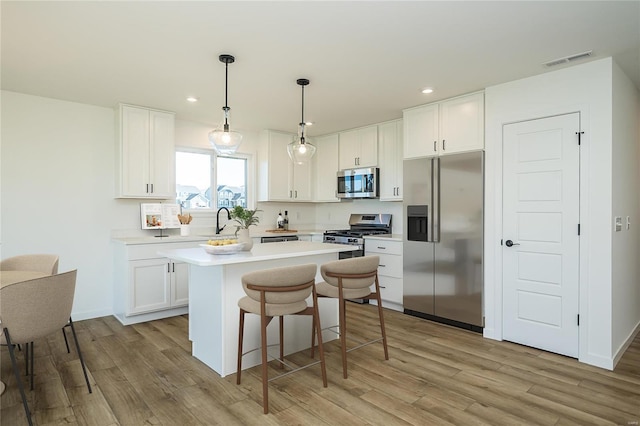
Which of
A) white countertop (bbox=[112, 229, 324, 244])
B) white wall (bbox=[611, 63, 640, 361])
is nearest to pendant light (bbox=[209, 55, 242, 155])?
white countertop (bbox=[112, 229, 324, 244])

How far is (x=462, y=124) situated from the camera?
3.82m

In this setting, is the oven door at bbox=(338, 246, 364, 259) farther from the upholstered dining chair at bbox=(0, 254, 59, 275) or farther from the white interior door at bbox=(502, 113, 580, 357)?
the upholstered dining chair at bbox=(0, 254, 59, 275)

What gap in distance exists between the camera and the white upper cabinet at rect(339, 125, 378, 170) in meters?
5.16

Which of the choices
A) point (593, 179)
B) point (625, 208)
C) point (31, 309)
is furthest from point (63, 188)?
point (625, 208)

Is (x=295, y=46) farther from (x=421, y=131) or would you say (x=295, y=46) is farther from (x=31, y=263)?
(x=31, y=263)

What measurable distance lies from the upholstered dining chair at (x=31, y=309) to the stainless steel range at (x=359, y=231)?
324cm

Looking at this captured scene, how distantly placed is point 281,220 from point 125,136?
98.6 inches

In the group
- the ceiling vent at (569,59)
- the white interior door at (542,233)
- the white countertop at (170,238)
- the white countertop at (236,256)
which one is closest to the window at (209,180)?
the white countertop at (170,238)

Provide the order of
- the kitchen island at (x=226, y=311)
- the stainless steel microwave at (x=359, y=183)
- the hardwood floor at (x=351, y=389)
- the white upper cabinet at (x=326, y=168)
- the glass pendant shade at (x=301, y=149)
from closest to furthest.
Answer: the hardwood floor at (x=351, y=389)
the kitchen island at (x=226, y=311)
the glass pendant shade at (x=301, y=149)
the stainless steel microwave at (x=359, y=183)
the white upper cabinet at (x=326, y=168)

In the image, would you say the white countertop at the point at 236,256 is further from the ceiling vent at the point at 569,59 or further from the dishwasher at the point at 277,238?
the ceiling vent at the point at 569,59

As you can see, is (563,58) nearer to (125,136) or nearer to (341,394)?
(341,394)

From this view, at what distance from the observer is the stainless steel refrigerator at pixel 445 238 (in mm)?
3699

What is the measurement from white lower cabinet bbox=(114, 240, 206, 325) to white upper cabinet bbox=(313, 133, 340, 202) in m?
2.36

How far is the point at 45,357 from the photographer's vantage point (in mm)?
3076
